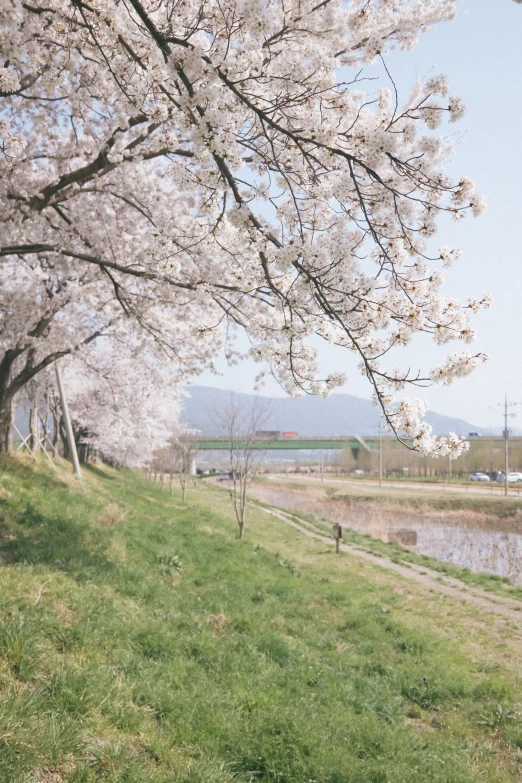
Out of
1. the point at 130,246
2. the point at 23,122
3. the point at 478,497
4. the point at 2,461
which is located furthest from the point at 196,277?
the point at 478,497

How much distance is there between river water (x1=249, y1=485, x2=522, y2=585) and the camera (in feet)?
66.1

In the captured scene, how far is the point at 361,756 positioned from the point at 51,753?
2753 mm

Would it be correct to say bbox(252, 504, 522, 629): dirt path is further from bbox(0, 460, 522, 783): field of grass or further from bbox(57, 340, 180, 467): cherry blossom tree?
bbox(57, 340, 180, 467): cherry blossom tree

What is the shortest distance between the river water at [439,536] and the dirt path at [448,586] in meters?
3.08

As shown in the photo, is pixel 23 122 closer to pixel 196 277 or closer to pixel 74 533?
pixel 196 277

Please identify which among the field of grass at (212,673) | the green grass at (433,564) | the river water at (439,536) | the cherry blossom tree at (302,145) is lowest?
the river water at (439,536)

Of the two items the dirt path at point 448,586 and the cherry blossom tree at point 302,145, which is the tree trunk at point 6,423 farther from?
the dirt path at point 448,586

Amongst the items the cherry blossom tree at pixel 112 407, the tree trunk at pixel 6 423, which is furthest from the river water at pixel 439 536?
the tree trunk at pixel 6 423

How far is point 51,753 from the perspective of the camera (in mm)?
3674

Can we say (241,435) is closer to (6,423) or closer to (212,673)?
(6,423)

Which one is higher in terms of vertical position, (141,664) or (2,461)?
(2,461)

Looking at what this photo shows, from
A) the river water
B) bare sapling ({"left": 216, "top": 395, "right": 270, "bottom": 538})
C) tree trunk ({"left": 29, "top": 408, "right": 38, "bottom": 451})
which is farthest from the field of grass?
the river water

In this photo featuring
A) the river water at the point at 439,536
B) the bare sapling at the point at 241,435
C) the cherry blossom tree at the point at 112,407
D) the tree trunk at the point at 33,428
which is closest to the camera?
the tree trunk at the point at 33,428

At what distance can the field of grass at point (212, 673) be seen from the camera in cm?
422
